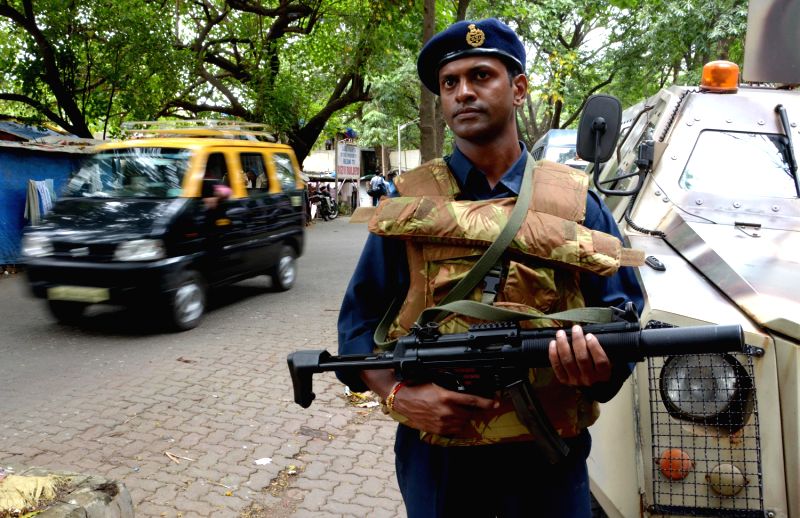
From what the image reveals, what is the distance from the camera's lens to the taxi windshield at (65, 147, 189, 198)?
6.95 meters

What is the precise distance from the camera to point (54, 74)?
12.4 m

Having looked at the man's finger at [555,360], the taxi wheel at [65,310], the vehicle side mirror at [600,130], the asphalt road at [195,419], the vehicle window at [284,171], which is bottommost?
the asphalt road at [195,419]

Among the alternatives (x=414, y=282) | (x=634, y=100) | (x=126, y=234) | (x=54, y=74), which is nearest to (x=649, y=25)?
(x=634, y=100)

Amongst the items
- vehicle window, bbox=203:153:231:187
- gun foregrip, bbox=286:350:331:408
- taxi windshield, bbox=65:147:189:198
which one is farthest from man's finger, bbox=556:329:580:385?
vehicle window, bbox=203:153:231:187

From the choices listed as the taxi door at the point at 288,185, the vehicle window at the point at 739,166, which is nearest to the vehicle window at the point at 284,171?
the taxi door at the point at 288,185

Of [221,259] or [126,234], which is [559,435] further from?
[221,259]

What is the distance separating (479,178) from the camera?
1854mm

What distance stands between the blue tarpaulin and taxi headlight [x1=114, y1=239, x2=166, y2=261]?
5382 millimetres

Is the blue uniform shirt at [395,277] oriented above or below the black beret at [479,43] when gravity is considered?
below

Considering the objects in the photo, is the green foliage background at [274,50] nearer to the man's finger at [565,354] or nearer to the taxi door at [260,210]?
the taxi door at [260,210]

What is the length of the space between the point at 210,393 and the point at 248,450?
Answer: 1.11 m

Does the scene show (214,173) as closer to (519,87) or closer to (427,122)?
(427,122)

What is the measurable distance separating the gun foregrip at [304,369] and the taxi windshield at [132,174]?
5.52 meters

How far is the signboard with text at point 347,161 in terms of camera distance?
2284 cm
